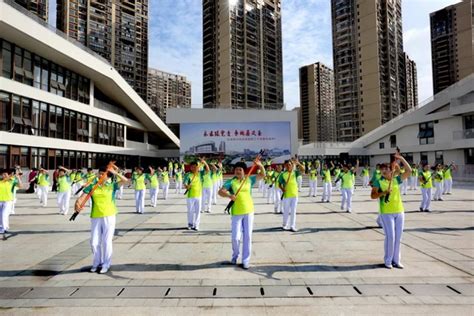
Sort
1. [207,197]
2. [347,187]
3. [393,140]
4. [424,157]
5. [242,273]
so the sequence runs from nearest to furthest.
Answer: [242,273]
[347,187]
[207,197]
[424,157]
[393,140]

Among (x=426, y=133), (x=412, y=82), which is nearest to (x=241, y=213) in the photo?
(x=426, y=133)

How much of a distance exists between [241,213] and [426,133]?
43.4 metres

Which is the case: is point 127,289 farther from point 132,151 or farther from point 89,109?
point 132,151

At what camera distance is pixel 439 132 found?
126 feet

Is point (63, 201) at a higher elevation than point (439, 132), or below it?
below

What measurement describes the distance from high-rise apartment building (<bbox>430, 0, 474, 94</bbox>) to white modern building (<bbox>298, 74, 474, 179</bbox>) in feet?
199

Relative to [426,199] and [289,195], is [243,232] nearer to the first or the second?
[289,195]

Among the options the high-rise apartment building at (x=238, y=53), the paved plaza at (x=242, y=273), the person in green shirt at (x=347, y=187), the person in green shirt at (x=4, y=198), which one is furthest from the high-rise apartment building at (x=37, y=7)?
the paved plaza at (x=242, y=273)

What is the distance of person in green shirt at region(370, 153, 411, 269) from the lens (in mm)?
5641

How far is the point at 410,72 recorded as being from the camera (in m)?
120

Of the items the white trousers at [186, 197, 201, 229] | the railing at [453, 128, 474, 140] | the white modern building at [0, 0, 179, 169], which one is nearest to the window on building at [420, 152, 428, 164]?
the railing at [453, 128, 474, 140]

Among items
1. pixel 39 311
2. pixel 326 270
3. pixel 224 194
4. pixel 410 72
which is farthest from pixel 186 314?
pixel 410 72

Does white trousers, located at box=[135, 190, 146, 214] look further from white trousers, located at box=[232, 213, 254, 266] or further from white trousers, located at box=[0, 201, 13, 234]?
white trousers, located at box=[232, 213, 254, 266]

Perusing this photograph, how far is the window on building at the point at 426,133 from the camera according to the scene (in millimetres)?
39688
